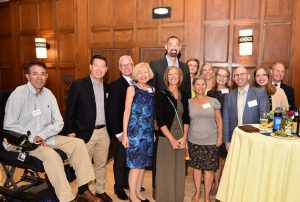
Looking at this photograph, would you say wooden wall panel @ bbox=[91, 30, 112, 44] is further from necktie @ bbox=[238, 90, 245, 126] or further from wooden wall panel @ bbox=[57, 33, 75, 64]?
necktie @ bbox=[238, 90, 245, 126]

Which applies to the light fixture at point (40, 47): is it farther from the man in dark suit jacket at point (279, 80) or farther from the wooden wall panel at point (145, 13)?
the man in dark suit jacket at point (279, 80)

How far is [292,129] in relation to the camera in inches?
98.6

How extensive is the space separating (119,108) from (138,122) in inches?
13.2

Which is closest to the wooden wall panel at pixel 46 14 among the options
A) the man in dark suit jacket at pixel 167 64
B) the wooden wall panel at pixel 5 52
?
the wooden wall panel at pixel 5 52

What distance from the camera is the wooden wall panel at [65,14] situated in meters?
5.82

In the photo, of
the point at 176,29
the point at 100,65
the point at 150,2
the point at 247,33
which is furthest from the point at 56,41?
the point at 247,33

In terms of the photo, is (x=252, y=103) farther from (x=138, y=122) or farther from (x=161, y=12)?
(x=161, y=12)

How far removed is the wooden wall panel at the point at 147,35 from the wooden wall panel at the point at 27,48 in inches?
111

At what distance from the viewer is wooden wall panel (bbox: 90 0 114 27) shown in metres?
5.45

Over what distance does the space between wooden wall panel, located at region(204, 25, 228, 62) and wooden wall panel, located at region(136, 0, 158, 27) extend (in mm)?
1062

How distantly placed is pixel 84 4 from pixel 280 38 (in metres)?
3.94

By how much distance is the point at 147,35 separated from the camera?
521 cm

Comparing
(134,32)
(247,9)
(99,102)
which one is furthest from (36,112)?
(247,9)

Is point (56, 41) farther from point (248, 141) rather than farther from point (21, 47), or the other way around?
point (248, 141)
